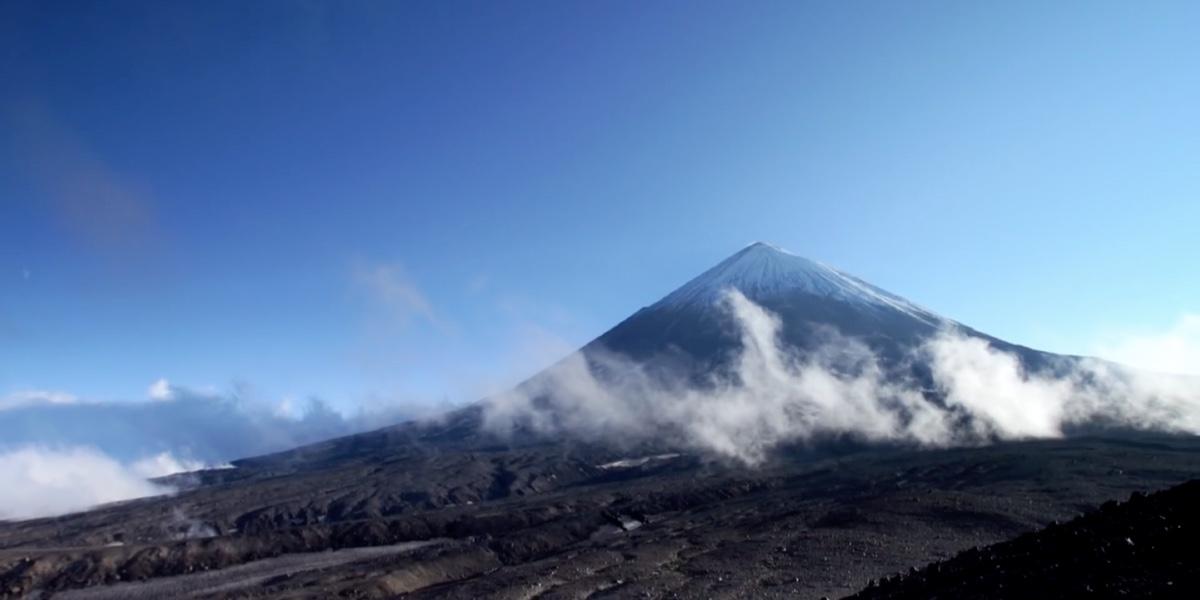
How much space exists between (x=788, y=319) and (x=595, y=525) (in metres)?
99.5

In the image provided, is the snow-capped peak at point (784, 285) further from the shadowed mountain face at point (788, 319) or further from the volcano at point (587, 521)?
the volcano at point (587, 521)

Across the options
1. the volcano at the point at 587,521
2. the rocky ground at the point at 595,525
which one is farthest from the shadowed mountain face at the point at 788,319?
the rocky ground at the point at 595,525

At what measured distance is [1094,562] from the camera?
51.2ft

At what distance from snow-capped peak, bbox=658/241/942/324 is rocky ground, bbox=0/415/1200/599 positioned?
7660 cm

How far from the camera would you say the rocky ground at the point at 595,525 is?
126ft

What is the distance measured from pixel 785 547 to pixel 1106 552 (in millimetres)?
25744

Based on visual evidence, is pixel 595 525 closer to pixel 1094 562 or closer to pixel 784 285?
pixel 1094 562

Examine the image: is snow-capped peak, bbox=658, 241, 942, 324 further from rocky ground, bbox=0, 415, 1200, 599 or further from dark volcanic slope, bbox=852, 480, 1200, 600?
dark volcanic slope, bbox=852, 480, 1200, 600

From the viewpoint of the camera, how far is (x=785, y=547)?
1590 inches

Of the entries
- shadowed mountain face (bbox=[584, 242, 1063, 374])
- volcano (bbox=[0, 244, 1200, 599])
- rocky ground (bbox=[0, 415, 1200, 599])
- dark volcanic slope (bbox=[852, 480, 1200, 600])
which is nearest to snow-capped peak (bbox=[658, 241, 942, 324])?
shadowed mountain face (bbox=[584, 242, 1063, 374])

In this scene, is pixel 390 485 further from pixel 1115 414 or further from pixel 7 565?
pixel 1115 414

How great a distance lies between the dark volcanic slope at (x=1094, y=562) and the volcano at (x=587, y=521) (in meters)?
12.1

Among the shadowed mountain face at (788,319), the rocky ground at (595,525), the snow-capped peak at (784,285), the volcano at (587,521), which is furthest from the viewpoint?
the snow-capped peak at (784,285)

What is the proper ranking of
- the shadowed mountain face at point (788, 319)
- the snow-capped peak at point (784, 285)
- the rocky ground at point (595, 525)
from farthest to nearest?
the snow-capped peak at point (784, 285) → the shadowed mountain face at point (788, 319) → the rocky ground at point (595, 525)
